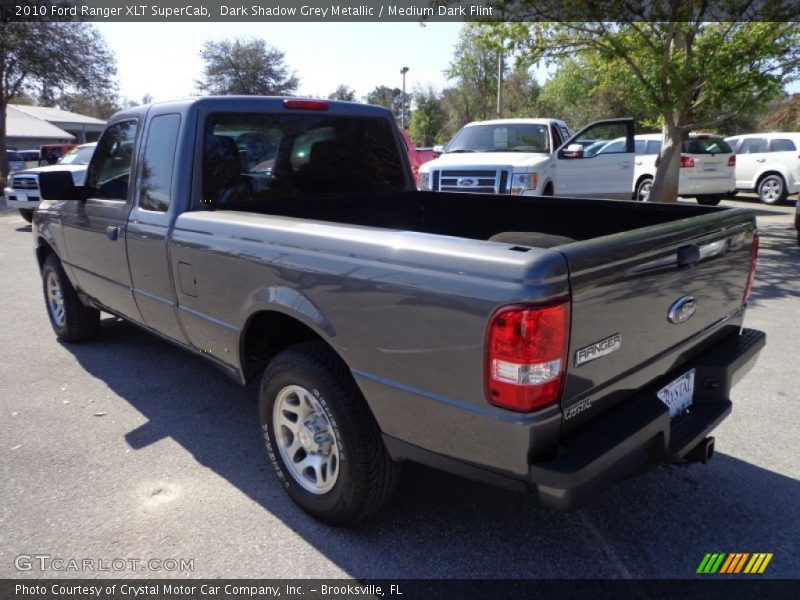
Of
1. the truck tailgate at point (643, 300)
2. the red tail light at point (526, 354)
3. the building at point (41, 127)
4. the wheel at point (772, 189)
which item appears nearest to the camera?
the red tail light at point (526, 354)

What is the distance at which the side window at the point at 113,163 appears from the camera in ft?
13.5

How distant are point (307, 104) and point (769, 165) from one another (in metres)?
15.6

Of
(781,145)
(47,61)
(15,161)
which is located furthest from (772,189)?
(15,161)

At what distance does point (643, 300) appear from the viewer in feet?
7.54

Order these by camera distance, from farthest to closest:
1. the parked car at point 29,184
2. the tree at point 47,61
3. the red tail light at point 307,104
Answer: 1. the tree at point 47,61
2. the parked car at point 29,184
3. the red tail light at point 307,104

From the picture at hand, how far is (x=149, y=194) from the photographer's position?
3.73 meters

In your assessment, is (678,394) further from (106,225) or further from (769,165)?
(769,165)

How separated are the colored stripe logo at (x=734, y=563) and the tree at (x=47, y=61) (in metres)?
30.0

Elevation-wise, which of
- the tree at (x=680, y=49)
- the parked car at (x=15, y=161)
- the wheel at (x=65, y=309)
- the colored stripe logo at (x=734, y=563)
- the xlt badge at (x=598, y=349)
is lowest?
the colored stripe logo at (x=734, y=563)

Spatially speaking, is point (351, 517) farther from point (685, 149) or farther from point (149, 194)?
point (685, 149)

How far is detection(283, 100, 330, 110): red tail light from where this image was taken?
3.83m

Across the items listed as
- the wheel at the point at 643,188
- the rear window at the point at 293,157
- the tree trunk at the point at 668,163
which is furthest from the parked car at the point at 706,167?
the rear window at the point at 293,157

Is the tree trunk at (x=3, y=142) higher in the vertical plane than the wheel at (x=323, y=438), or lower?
higher

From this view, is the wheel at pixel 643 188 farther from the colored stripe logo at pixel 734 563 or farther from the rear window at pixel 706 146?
Answer: the colored stripe logo at pixel 734 563
